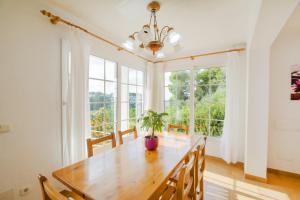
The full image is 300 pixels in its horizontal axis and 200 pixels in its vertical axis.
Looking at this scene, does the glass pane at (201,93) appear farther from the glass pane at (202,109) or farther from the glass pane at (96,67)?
the glass pane at (96,67)

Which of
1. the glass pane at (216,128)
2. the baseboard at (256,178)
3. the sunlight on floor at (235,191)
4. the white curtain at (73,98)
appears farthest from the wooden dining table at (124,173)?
the glass pane at (216,128)

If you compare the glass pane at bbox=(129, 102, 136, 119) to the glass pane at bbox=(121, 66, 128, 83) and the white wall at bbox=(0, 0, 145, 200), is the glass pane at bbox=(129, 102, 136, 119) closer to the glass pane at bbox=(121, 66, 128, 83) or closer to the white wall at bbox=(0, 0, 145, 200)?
the glass pane at bbox=(121, 66, 128, 83)

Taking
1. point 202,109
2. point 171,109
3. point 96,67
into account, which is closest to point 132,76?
point 96,67

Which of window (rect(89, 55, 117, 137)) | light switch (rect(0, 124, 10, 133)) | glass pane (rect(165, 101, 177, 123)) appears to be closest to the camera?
light switch (rect(0, 124, 10, 133))

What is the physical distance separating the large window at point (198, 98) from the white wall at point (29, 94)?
98.5 inches

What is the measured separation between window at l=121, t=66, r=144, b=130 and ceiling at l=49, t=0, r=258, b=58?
2.61 ft

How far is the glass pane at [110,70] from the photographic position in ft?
8.57

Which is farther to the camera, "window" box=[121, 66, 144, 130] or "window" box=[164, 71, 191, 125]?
"window" box=[164, 71, 191, 125]

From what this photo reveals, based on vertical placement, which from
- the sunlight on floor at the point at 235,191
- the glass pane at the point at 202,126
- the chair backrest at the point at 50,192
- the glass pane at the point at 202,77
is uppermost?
the glass pane at the point at 202,77

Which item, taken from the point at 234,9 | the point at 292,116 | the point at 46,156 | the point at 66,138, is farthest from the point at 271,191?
the point at 46,156

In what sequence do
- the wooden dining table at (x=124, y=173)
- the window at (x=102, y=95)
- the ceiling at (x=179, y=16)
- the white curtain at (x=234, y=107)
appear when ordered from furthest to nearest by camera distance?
the white curtain at (x=234, y=107) < the window at (x=102, y=95) < the ceiling at (x=179, y=16) < the wooden dining table at (x=124, y=173)

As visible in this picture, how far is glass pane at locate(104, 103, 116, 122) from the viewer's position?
258 centimetres

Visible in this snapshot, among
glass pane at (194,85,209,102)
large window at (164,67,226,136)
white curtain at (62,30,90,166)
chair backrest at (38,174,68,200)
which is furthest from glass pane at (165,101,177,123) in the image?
chair backrest at (38,174,68,200)

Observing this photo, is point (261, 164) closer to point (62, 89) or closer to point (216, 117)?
point (216, 117)
